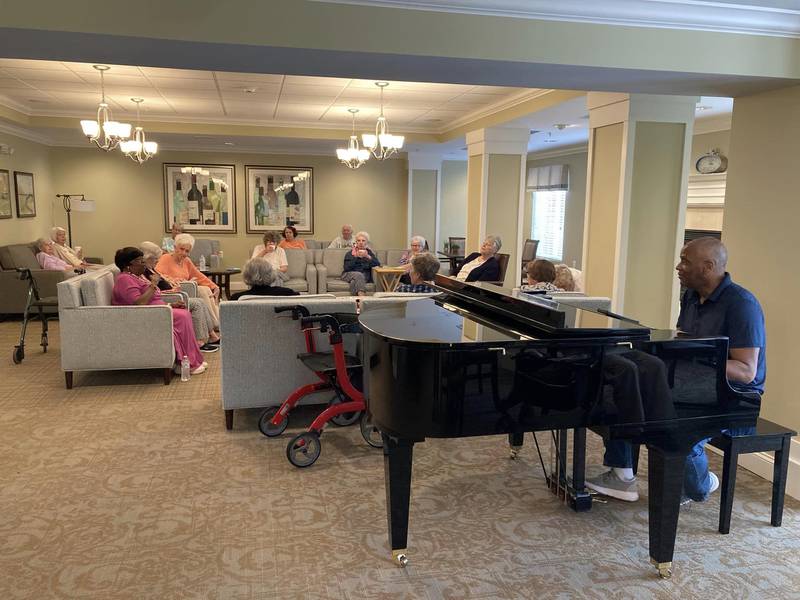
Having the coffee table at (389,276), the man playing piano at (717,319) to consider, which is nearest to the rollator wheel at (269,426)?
the man playing piano at (717,319)

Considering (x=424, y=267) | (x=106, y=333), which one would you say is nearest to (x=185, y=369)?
(x=106, y=333)

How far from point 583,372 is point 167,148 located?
9.88 meters

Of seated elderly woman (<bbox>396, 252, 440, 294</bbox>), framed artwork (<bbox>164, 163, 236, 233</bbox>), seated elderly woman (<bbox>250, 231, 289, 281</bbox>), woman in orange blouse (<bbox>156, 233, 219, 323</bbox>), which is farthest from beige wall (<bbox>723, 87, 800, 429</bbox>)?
framed artwork (<bbox>164, 163, 236, 233</bbox>)

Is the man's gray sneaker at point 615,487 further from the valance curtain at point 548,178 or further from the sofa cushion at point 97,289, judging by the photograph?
the valance curtain at point 548,178

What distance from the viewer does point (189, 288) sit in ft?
21.0

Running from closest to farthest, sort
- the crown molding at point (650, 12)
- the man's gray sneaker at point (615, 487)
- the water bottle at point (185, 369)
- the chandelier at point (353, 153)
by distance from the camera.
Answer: the crown molding at point (650, 12), the man's gray sneaker at point (615, 487), the water bottle at point (185, 369), the chandelier at point (353, 153)

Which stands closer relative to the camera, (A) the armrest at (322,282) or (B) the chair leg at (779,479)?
(B) the chair leg at (779,479)

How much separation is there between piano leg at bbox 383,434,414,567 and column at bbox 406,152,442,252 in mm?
9102

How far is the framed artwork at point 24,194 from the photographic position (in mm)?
8602

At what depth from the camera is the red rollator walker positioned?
3539 mm

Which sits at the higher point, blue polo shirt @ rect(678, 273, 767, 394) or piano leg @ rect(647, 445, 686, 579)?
blue polo shirt @ rect(678, 273, 767, 394)

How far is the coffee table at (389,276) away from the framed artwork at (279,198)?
3461mm

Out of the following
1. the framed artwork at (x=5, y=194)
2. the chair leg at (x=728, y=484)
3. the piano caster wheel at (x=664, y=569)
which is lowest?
the piano caster wheel at (x=664, y=569)

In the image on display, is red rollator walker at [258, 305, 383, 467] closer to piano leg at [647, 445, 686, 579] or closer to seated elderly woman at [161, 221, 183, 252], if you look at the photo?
piano leg at [647, 445, 686, 579]
